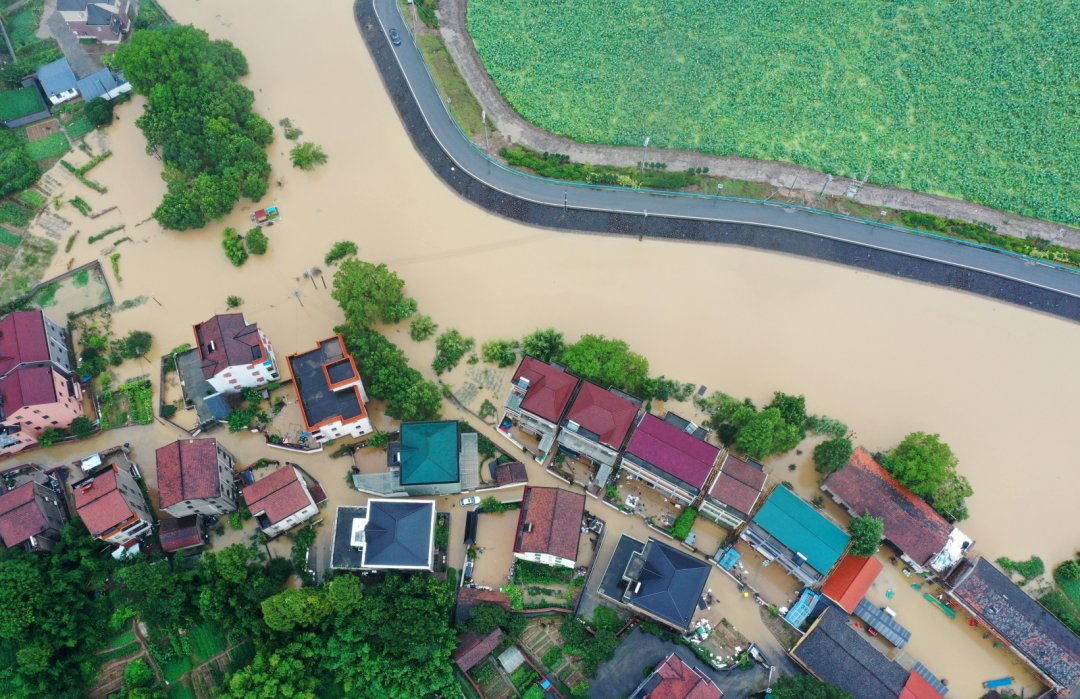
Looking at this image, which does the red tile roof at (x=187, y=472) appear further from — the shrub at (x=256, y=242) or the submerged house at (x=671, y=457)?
the submerged house at (x=671, y=457)

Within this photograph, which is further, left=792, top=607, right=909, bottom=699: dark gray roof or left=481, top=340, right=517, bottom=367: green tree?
left=481, top=340, right=517, bottom=367: green tree

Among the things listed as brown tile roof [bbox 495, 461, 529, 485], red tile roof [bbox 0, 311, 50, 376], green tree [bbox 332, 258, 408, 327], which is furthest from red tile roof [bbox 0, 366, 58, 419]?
brown tile roof [bbox 495, 461, 529, 485]

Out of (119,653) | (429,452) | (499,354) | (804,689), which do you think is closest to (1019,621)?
(804,689)

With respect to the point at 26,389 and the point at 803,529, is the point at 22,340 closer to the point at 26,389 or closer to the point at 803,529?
the point at 26,389

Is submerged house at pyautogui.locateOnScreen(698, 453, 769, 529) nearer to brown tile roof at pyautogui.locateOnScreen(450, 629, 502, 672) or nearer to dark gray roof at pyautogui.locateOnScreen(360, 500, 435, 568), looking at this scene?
brown tile roof at pyautogui.locateOnScreen(450, 629, 502, 672)

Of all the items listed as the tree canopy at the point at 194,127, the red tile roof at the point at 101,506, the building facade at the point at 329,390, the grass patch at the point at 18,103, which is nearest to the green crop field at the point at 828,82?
the tree canopy at the point at 194,127
